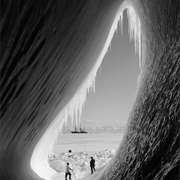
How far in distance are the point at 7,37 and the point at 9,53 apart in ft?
0.83

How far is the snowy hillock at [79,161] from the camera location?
1796 cm

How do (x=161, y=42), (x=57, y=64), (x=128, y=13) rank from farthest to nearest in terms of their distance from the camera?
(x=128, y=13), (x=57, y=64), (x=161, y=42)

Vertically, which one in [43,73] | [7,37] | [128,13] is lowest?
[7,37]

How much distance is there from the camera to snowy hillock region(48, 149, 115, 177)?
18.0m

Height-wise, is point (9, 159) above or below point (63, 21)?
below

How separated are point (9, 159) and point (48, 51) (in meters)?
3.50

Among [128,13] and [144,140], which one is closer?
[144,140]

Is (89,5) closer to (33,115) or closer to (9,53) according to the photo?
(9,53)

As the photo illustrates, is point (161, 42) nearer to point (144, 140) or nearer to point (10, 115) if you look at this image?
point (144, 140)

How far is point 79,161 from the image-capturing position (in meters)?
20.7

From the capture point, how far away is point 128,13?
7.93 m

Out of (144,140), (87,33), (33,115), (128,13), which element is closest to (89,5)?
(87,33)

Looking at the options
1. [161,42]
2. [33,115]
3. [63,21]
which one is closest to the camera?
[63,21]

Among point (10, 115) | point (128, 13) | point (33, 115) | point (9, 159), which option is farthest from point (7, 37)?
point (128, 13)
